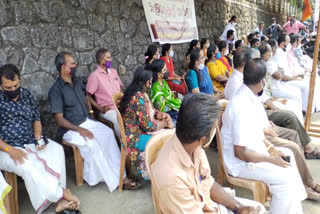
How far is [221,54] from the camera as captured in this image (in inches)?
204

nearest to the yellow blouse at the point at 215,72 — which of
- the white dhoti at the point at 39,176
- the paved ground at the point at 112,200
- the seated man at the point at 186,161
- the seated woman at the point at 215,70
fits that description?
the seated woman at the point at 215,70

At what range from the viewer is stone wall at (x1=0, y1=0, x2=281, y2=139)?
2.97 m

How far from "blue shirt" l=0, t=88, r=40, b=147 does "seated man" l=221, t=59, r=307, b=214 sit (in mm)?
1750

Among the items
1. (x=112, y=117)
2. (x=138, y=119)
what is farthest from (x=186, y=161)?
(x=112, y=117)

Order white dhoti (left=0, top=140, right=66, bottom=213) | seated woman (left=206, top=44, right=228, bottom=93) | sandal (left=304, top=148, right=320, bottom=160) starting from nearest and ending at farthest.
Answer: white dhoti (left=0, top=140, right=66, bottom=213) < sandal (left=304, top=148, right=320, bottom=160) < seated woman (left=206, top=44, right=228, bottom=93)

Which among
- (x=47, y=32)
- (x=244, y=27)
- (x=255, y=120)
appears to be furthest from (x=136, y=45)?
(x=244, y=27)

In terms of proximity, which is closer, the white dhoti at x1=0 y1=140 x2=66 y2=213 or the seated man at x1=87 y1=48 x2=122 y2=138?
the white dhoti at x1=0 y1=140 x2=66 y2=213

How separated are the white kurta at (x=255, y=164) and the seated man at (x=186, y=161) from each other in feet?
2.15

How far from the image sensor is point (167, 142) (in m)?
1.37

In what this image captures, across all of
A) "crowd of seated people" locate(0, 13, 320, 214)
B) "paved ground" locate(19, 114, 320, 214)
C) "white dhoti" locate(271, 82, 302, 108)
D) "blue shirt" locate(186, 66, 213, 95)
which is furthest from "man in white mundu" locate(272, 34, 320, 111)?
"paved ground" locate(19, 114, 320, 214)

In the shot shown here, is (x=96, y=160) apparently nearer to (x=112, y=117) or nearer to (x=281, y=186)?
(x=112, y=117)

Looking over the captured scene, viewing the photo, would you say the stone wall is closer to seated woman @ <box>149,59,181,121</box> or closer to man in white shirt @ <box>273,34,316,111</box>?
seated woman @ <box>149,59,181,121</box>

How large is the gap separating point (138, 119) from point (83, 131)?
0.64 meters

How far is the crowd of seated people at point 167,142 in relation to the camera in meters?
1.29
